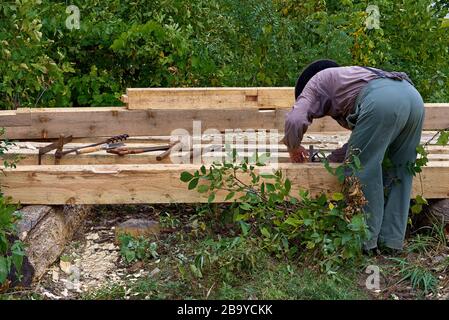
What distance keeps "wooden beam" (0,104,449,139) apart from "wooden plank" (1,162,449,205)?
1502 mm

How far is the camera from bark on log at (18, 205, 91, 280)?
509 centimetres

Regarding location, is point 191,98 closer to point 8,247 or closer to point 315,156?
point 315,156

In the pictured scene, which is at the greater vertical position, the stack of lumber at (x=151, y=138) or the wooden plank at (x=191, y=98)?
the wooden plank at (x=191, y=98)

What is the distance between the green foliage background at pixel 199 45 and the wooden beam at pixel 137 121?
1168mm

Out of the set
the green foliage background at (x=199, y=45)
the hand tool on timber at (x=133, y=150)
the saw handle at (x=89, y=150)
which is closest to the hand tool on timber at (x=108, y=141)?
the saw handle at (x=89, y=150)

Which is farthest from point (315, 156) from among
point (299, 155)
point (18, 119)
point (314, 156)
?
point (18, 119)

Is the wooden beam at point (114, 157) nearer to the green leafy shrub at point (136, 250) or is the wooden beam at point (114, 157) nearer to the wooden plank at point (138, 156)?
the wooden plank at point (138, 156)

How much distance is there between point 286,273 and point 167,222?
1069 millimetres

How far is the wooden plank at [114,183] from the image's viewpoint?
5.54m

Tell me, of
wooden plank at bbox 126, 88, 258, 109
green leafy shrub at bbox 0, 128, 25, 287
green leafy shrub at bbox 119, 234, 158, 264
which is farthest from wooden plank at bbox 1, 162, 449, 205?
wooden plank at bbox 126, 88, 258, 109

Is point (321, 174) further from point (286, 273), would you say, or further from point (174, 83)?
point (174, 83)

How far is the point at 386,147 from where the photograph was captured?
208 inches

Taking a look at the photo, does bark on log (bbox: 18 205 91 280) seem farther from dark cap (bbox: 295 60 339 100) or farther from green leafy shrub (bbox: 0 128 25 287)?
dark cap (bbox: 295 60 339 100)
